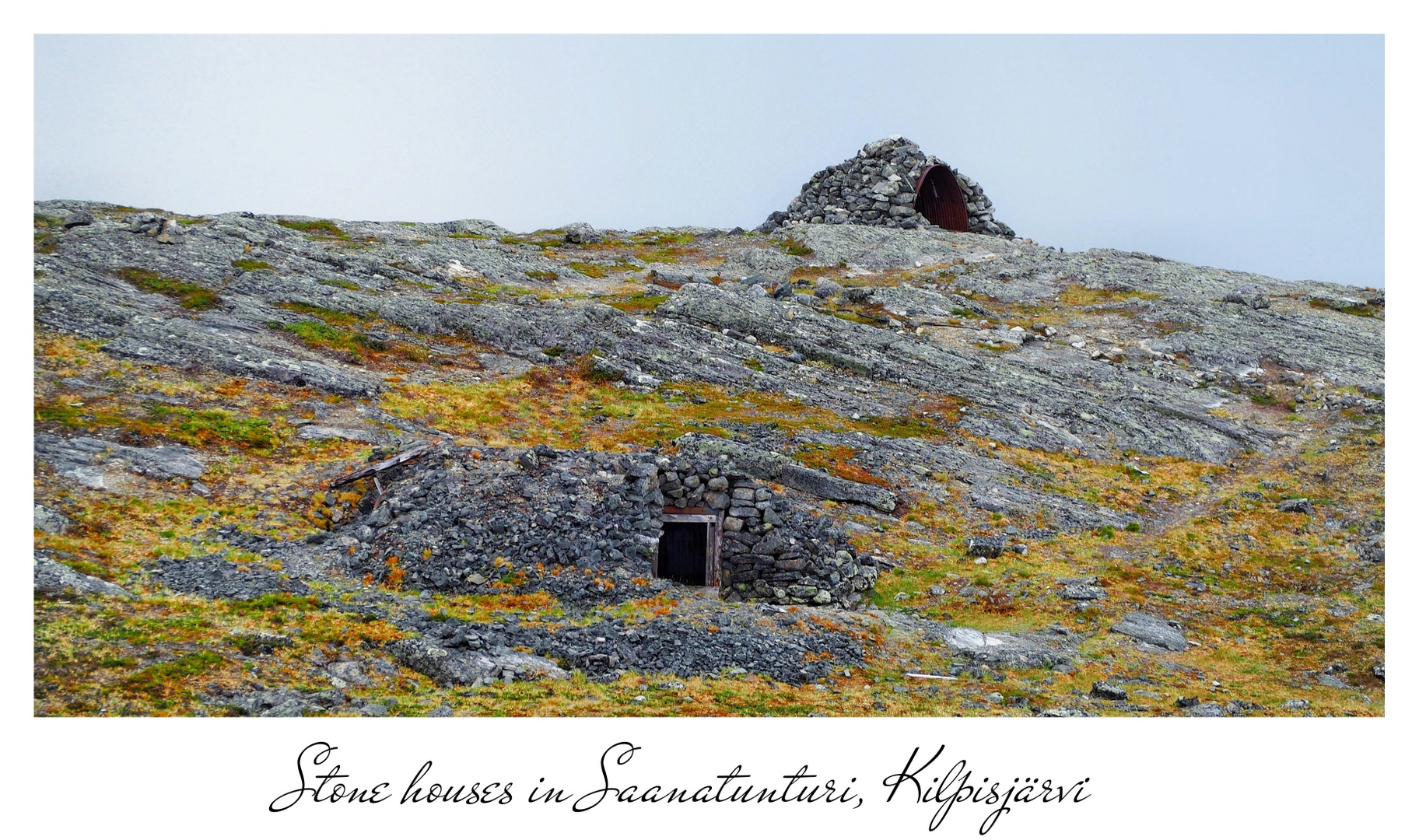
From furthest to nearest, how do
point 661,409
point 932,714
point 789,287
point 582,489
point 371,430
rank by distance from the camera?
point 789,287
point 661,409
point 371,430
point 582,489
point 932,714

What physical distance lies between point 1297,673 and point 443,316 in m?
33.8

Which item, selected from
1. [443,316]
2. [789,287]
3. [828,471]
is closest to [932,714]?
[828,471]

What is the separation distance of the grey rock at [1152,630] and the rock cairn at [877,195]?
54.8 meters

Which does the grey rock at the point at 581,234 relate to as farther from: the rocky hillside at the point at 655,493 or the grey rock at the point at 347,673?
the grey rock at the point at 347,673

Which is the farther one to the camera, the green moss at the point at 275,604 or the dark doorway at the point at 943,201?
the dark doorway at the point at 943,201

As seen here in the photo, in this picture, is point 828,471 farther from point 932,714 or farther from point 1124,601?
point 932,714

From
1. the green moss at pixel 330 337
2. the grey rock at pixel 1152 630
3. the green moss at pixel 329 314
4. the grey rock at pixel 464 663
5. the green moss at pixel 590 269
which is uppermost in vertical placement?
the green moss at pixel 590 269

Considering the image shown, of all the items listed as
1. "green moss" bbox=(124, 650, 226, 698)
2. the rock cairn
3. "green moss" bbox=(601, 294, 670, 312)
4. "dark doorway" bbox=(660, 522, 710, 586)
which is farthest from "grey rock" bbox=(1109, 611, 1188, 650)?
the rock cairn

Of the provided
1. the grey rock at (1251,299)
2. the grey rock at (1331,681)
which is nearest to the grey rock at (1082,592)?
the grey rock at (1331,681)

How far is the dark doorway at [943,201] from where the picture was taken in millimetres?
77375

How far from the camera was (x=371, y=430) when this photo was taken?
1075 inches

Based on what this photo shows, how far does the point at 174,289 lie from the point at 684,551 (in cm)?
2728

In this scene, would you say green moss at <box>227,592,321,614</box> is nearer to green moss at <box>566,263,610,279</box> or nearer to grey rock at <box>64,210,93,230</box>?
grey rock at <box>64,210,93,230</box>

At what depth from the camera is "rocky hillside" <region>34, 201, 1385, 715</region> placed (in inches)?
628
